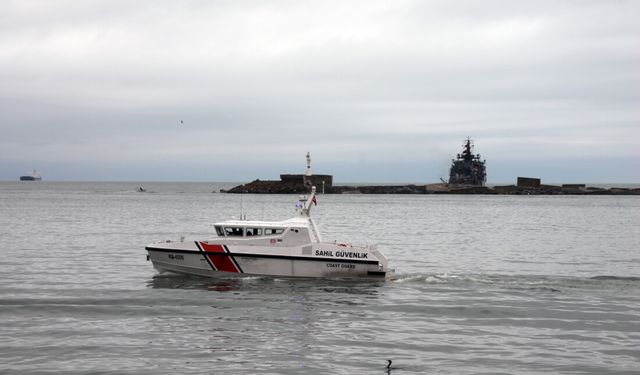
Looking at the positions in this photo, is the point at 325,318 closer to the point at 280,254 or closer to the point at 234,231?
the point at 280,254

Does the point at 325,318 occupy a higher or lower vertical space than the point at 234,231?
lower

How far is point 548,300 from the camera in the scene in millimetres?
24703

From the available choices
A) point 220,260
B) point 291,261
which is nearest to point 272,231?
point 291,261

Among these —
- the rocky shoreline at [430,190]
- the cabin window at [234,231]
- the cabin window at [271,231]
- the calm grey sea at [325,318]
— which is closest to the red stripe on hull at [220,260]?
the calm grey sea at [325,318]

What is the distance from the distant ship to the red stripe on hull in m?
129

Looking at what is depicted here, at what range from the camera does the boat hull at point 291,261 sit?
91.4 feet

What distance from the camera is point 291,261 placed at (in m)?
27.9

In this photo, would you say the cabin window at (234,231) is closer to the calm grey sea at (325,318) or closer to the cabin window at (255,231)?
the cabin window at (255,231)

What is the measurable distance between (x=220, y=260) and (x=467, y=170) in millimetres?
137322

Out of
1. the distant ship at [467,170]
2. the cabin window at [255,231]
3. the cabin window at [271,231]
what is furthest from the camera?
the distant ship at [467,170]

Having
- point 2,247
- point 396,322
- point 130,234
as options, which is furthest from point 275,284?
point 130,234

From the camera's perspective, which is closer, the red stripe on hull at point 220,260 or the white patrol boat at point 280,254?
the white patrol boat at point 280,254

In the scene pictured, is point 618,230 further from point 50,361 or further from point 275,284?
point 50,361

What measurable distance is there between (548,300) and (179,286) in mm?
13574
